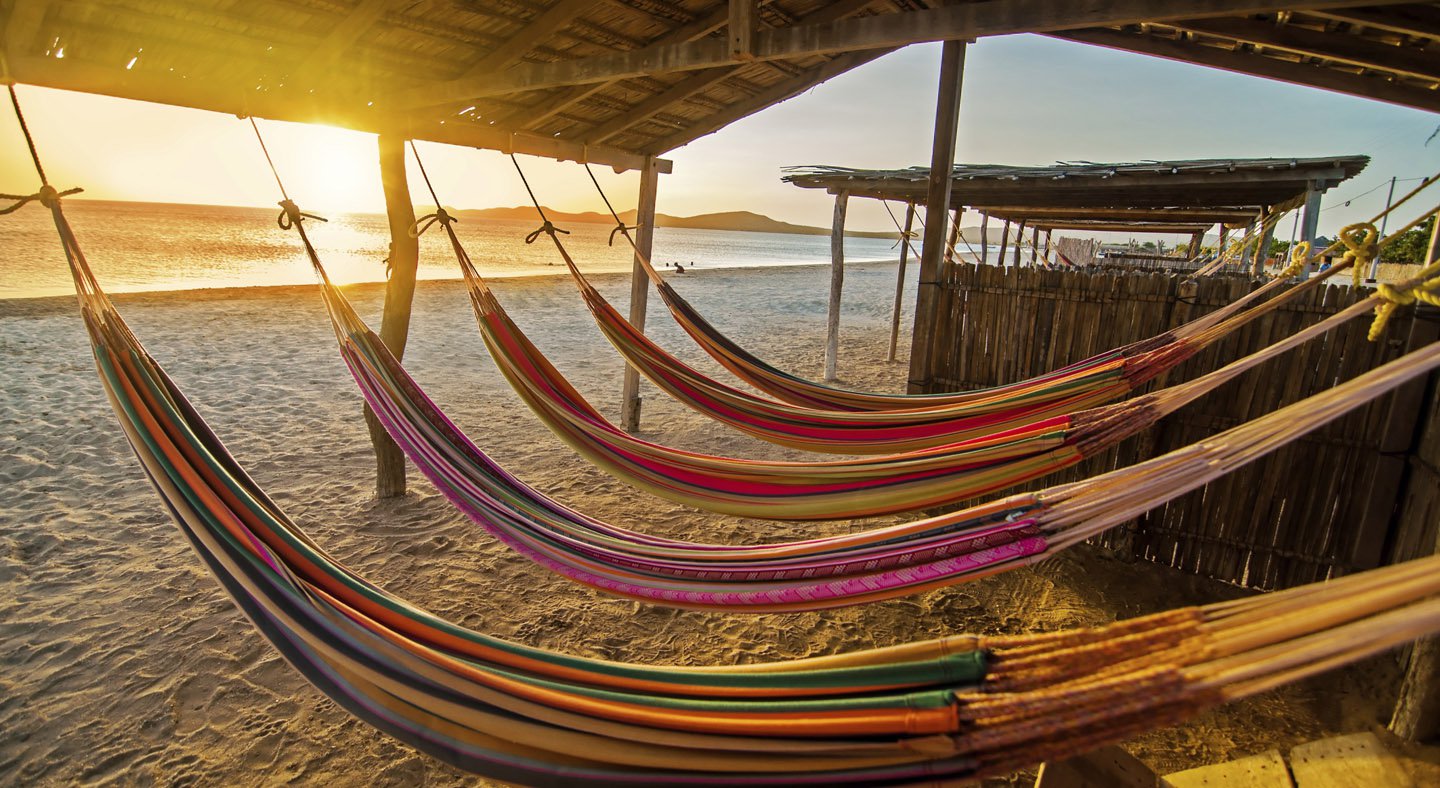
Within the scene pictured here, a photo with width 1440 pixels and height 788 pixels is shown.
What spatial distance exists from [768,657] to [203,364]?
4.82 meters

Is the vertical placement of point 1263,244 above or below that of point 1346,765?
above

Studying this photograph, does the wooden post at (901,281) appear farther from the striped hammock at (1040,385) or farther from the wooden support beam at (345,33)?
the wooden support beam at (345,33)

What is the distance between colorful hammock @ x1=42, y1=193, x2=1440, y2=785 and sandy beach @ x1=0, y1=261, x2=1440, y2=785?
70 centimetres

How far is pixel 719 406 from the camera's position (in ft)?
7.20

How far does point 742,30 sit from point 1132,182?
127 inches

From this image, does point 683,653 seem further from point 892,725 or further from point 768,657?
point 892,725

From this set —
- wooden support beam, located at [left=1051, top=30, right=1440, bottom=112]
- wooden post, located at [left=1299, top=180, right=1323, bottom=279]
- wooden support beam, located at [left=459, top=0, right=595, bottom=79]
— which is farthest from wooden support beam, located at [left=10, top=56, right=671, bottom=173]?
wooden post, located at [left=1299, top=180, right=1323, bottom=279]

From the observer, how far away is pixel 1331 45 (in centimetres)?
147

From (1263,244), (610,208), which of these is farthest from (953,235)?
(610,208)

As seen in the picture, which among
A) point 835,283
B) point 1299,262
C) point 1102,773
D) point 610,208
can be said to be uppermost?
point 610,208

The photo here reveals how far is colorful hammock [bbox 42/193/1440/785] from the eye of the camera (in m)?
0.54

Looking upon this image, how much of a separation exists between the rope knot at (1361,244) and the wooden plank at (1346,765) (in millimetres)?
888

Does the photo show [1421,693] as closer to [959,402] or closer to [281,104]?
[959,402]

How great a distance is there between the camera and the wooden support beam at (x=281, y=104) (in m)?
1.63
